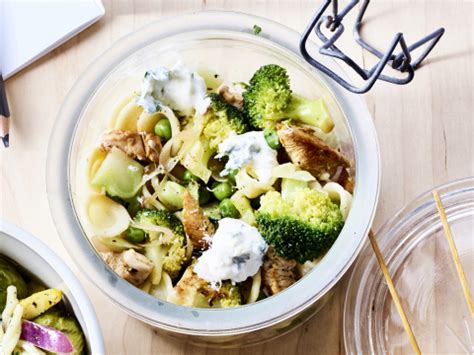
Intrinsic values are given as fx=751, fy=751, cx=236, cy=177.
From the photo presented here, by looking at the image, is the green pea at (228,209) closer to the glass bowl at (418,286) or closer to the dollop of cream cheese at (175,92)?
the dollop of cream cheese at (175,92)

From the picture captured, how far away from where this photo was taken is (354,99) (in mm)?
1245

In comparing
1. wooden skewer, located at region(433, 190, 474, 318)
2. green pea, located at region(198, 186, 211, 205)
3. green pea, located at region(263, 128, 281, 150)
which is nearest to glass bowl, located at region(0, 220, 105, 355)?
green pea, located at region(198, 186, 211, 205)

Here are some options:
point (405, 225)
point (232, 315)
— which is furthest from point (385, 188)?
point (232, 315)

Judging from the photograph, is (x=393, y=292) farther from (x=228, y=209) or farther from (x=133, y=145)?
(x=133, y=145)

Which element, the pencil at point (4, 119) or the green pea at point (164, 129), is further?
the pencil at point (4, 119)

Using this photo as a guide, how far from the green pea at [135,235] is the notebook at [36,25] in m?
0.43

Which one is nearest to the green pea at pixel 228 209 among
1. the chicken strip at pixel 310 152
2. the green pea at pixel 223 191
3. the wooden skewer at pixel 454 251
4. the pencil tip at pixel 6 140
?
the green pea at pixel 223 191

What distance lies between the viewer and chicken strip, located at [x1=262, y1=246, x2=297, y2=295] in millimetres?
1186

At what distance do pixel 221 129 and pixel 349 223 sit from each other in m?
0.26

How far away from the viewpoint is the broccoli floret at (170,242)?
1218 mm

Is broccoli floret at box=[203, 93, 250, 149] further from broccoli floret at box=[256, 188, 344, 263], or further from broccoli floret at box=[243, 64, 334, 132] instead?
broccoli floret at box=[256, 188, 344, 263]

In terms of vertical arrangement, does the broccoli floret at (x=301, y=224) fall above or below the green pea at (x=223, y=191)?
below

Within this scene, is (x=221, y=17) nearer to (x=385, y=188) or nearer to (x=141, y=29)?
(x=141, y=29)

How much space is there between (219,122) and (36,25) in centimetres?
46
